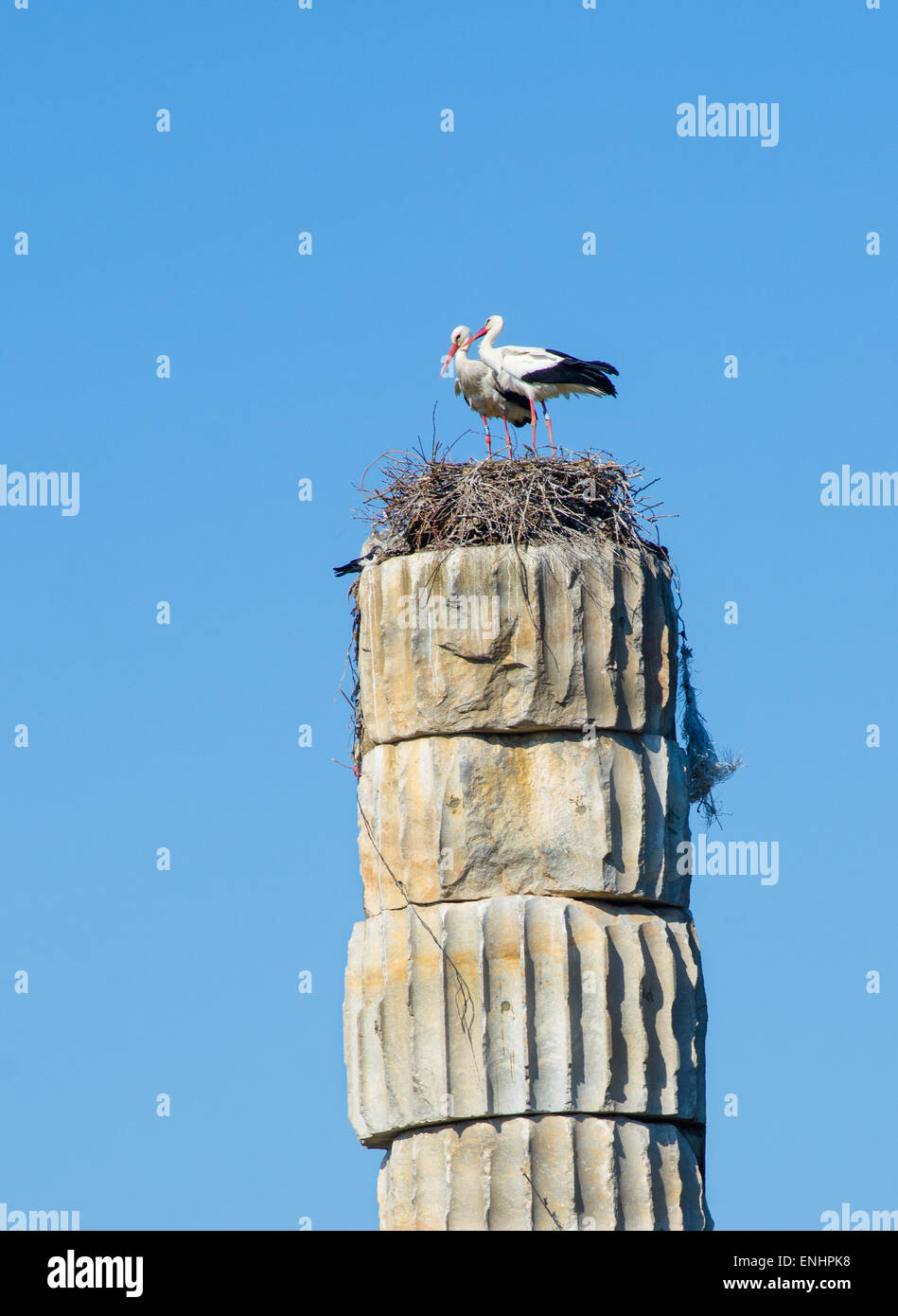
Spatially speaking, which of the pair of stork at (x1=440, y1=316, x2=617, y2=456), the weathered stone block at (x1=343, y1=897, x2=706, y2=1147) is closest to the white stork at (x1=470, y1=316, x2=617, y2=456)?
the pair of stork at (x1=440, y1=316, x2=617, y2=456)

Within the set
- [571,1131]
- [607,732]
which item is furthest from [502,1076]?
[607,732]

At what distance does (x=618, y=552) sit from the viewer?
57.6ft

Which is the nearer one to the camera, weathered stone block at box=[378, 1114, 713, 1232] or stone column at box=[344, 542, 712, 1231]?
weathered stone block at box=[378, 1114, 713, 1232]

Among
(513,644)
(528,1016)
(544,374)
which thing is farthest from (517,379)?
(528,1016)

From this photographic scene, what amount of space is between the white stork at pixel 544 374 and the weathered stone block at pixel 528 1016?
18.4ft

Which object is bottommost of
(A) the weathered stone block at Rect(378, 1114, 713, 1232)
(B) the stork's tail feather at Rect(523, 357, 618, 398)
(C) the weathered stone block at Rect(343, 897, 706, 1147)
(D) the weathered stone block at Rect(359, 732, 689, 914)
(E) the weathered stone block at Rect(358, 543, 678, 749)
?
(A) the weathered stone block at Rect(378, 1114, 713, 1232)

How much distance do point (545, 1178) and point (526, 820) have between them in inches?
88.8

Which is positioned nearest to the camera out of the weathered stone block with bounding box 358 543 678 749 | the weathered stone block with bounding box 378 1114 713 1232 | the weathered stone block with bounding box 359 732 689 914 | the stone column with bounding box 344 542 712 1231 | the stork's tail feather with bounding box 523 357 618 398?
the weathered stone block with bounding box 378 1114 713 1232

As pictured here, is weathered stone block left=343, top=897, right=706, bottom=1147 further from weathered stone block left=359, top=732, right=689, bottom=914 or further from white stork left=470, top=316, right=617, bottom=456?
white stork left=470, top=316, right=617, bottom=456

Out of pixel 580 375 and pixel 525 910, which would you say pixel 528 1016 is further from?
pixel 580 375

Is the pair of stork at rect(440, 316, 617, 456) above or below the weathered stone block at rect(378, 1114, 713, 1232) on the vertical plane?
above

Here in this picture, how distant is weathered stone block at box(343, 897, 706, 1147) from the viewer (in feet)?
54.4

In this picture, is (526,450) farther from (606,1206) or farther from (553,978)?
(606,1206)

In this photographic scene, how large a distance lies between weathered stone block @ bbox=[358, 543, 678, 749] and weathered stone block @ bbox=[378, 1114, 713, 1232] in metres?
2.58
